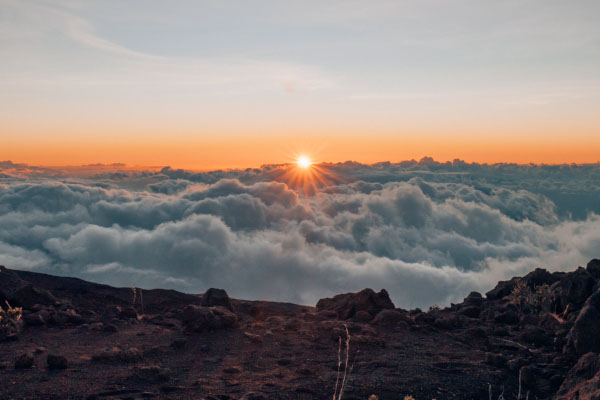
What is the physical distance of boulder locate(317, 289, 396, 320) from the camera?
1748 cm

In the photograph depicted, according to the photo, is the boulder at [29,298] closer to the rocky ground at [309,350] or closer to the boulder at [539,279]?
the rocky ground at [309,350]

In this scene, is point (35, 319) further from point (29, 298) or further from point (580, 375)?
point (580, 375)

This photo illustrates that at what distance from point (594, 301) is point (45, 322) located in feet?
54.9

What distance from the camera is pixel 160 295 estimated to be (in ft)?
79.9

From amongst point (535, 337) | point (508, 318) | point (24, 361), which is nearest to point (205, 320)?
point (24, 361)

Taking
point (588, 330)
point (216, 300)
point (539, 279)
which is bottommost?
point (216, 300)

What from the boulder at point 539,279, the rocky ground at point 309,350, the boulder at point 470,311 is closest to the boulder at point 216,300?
the rocky ground at point 309,350

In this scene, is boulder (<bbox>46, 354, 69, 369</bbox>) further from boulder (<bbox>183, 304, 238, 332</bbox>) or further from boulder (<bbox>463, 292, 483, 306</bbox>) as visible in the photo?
boulder (<bbox>463, 292, 483, 306</bbox>)

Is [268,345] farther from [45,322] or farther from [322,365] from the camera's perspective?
[45,322]

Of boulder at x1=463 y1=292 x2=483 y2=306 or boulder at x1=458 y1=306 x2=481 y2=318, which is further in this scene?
boulder at x1=463 y1=292 x2=483 y2=306

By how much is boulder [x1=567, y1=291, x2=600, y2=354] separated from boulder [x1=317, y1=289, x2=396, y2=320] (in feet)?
23.4

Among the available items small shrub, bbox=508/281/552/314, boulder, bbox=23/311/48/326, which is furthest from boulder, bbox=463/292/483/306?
boulder, bbox=23/311/48/326

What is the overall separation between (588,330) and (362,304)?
26.8ft

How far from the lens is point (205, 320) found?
14203 millimetres
